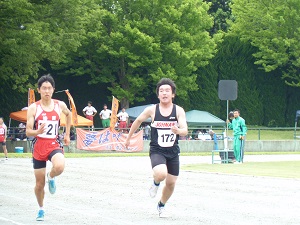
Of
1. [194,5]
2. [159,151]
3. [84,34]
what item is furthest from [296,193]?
[194,5]

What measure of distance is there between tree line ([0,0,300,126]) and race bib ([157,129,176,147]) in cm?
3433

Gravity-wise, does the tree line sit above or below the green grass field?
above

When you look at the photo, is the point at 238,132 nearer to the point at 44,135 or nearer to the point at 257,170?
the point at 257,170

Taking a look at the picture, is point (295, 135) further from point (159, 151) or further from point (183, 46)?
point (159, 151)

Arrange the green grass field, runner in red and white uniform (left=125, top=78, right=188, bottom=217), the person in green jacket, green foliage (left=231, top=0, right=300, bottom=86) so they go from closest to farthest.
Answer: runner in red and white uniform (left=125, top=78, right=188, bottom=217) → the green grass field → the person in green jacket → green foliage (left=231, top=0, right=300, bottom=86)

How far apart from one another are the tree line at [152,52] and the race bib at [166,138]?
113 ft

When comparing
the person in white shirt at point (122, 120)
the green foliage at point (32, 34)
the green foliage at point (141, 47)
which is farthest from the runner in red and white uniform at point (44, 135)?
the green foliage at point (141, 47)

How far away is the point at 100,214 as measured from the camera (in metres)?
13.2

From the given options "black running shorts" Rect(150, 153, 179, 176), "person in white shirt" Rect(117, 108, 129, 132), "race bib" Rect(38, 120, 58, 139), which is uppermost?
"person in white shirt" Rect(117, 108, 129, 132)

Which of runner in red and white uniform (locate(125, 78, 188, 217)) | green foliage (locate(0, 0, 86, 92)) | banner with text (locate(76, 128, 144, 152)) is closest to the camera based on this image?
runner in red and white uniform (locate(125, 78, 188, 217))

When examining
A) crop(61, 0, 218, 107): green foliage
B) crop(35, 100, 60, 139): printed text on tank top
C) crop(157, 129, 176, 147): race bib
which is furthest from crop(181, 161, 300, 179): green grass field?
crop(61, 0, 218, 107): green foliage

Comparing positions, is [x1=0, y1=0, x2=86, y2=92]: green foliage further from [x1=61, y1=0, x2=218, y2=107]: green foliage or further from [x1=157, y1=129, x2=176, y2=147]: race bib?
[x1=157, y1=129, x2=176, y2=147]: race bib

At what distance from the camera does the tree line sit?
165 ft

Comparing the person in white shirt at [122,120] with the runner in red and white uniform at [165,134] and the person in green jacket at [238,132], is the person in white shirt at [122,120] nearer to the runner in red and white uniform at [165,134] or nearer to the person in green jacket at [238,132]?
the person in green jacket at [238,132]
